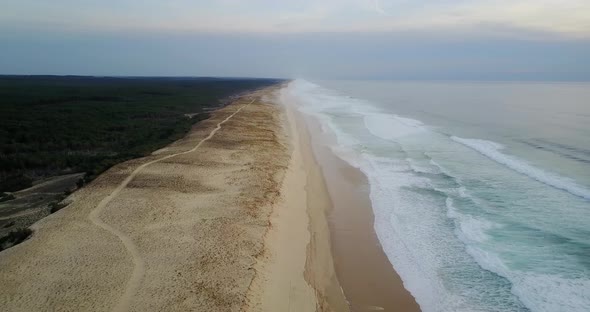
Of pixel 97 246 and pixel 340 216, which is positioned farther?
pixel 340 216

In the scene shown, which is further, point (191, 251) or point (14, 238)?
point (14, 238)

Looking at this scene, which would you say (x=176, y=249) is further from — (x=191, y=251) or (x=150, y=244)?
(x=150, y=244)

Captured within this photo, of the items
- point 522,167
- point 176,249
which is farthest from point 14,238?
point 522,167

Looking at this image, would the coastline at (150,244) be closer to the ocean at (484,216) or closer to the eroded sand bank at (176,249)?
the eroded sand bank at (176,249)

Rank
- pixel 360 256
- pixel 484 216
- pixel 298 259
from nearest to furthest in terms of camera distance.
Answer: pixel 298 259
pixel 360 256
pixel 484 216

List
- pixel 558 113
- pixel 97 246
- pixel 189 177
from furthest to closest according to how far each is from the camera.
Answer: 1. pixel 558 113
2. pixel 189 177
3. pixel 97 246

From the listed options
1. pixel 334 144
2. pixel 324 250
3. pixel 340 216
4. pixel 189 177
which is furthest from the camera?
pixel 334 144

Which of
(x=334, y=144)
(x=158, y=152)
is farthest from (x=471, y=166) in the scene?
(x=158, y=152)

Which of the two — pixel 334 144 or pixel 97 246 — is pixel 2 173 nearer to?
pixel 97 246
